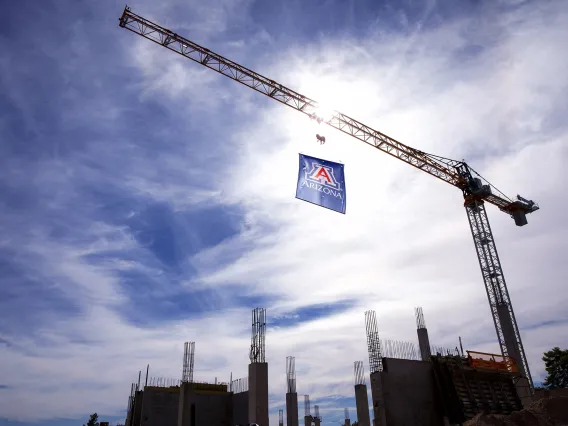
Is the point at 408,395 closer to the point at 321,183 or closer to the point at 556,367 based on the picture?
the point at 321,183

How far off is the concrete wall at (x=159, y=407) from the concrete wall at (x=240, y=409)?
401cm

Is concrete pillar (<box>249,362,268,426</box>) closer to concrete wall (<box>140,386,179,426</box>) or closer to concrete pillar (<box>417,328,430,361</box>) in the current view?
concrete wall (<box>140,386,179,426</box>)

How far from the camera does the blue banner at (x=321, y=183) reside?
801 inches

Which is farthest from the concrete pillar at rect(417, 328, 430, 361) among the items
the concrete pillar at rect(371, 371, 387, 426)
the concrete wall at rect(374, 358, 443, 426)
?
the concrete pillar at rect(371, 371, 387, 426)

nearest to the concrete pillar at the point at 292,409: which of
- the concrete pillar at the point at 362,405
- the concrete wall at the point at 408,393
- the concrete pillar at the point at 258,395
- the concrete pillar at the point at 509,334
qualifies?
the concrete pillar at the point at 362,405

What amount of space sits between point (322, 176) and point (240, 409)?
17606mm

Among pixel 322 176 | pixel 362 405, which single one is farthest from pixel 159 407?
pixel 322 176

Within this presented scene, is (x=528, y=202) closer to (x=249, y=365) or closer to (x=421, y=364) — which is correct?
(x=421, y=364)

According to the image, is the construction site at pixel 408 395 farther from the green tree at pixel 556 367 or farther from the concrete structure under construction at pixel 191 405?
the green tree at pixel 556 367

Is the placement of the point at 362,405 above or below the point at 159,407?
below

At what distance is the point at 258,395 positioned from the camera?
21.4 m

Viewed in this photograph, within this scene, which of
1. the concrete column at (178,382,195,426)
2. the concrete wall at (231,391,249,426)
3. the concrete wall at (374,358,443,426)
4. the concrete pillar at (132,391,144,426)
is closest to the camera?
the concrete wall at (374,358,443,426)

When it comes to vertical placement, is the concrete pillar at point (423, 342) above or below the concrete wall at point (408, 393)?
above

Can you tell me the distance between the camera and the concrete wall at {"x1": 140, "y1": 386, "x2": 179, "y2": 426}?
95.5ft
